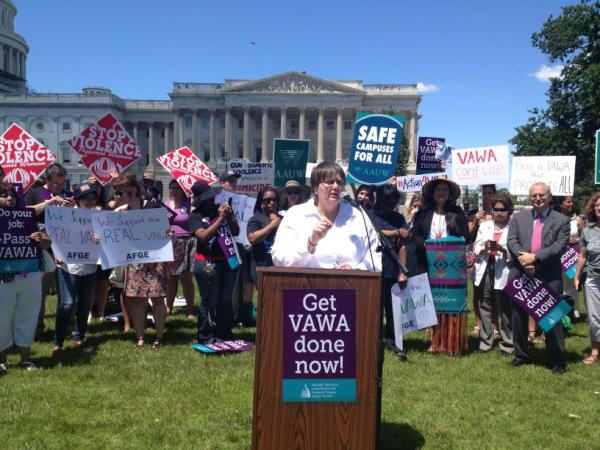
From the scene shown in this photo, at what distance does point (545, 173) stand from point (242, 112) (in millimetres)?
80930

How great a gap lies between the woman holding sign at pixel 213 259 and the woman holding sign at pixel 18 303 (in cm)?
179

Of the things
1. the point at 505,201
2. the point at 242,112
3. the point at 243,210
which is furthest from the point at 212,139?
the point at 505,201

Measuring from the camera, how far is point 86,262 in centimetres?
671

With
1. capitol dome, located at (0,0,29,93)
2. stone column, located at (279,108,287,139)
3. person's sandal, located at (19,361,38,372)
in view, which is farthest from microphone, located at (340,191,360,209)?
capitol dome, located at (0,0,29,93)

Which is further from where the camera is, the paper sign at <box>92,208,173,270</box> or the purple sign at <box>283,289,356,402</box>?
the paper sign at <box>92,208,173,270</box>

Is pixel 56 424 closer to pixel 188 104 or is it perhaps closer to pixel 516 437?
pixel 516 437

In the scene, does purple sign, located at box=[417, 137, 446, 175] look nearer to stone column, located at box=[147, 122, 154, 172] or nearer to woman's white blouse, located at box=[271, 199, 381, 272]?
woman's white blouse, located at box=[271, 199, 381, 272]

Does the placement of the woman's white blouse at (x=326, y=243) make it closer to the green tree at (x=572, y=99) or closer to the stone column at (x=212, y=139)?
the green tree at (x=572, y=99)

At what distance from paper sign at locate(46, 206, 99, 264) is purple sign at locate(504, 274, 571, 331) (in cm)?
512

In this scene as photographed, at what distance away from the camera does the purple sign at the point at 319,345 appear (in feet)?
11.1

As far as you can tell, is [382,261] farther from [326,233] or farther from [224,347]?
[326,233]

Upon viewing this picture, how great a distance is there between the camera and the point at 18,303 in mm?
6000

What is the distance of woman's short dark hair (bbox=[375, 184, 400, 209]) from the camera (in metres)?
7.07

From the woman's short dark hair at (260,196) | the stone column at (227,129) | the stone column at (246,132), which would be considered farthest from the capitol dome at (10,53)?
the woman's short dark hair at (260,196)
